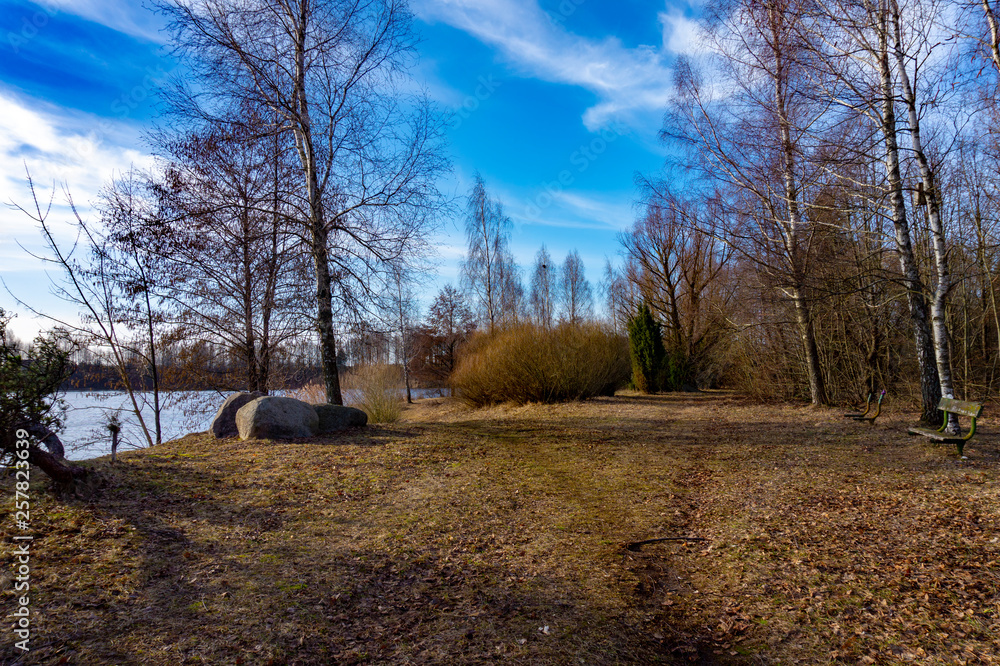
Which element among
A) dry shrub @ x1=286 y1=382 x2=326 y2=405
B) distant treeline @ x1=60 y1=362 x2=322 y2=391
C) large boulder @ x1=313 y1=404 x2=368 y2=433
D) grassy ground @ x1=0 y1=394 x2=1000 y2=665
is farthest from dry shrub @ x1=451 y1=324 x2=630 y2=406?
grassy ground @ x1=0 y1=394 x2=1000 y2=665

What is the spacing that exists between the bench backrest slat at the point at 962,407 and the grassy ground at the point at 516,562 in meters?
0.55

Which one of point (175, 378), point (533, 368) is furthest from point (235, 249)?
point (533, 368)

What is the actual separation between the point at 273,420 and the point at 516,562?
16.5 feet

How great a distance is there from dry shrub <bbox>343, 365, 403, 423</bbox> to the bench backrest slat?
1042 centimetres

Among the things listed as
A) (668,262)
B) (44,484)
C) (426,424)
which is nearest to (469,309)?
(668,262)

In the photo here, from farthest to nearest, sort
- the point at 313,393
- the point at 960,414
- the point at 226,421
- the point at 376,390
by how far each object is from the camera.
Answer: the point at 313,393
the point at 376,390
the point at 226,421
the point at 960,414

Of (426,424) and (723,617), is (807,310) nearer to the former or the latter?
(426,424)

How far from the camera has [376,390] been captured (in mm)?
13039

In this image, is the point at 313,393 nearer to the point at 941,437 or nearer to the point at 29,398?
the point at 29,398

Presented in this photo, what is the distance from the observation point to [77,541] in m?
3.28

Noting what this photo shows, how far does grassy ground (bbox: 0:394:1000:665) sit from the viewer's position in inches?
101

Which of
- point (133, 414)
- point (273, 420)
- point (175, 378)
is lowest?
point (273, 420)

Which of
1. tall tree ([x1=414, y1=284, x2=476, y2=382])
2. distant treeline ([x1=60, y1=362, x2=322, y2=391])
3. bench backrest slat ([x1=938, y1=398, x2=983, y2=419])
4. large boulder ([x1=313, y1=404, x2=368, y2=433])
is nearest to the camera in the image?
bench backrest slat ([x1=938, y1=398, x2=983, y2=419])

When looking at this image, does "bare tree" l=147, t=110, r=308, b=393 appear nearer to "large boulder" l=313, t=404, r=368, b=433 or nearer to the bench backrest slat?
"large boulder" l=313, t=404, r=368, b=433
